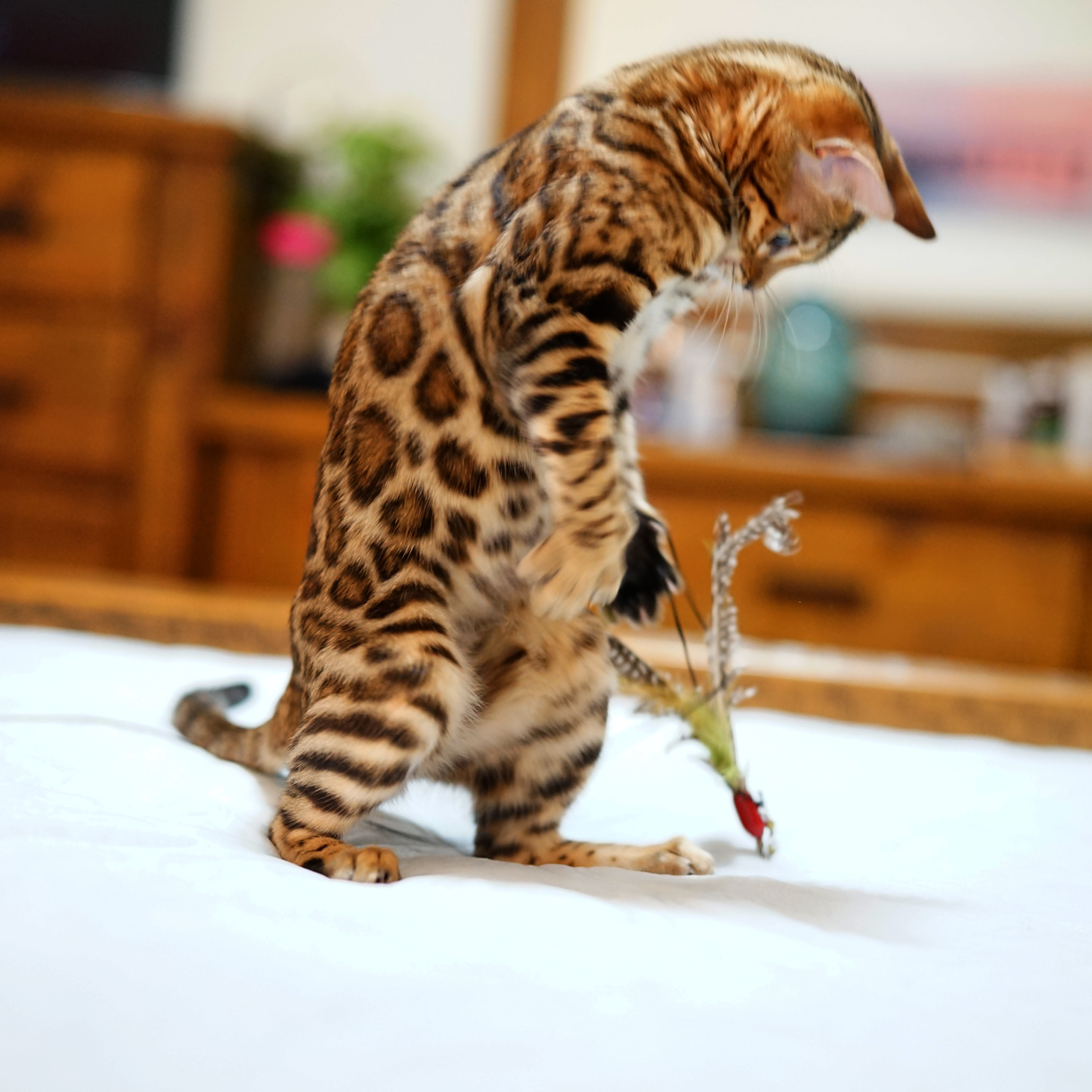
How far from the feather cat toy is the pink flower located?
2.15 m

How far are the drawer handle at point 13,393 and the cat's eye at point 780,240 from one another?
2.26 m

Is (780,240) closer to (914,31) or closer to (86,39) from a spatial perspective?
(914,31)

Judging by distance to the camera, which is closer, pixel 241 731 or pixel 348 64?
pixel 241 731

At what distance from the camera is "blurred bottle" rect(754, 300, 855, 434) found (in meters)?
3.00

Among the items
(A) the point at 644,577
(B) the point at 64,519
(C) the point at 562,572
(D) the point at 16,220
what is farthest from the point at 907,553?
(D) the point at 16,220

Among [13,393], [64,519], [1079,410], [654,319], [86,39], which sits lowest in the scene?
[64,519]

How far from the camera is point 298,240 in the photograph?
9.55ft

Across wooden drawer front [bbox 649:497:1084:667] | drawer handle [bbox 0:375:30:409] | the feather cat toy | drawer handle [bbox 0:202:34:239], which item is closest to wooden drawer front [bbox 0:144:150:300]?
drawer handle [bbox 0:202:34:239]

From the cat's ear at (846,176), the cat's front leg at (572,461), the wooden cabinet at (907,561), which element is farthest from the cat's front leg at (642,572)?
the wooden cabinet at (907,561)

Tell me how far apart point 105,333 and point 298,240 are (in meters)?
0.51

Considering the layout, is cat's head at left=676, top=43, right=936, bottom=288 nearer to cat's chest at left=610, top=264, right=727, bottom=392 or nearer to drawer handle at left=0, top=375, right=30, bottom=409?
cat's chest at left=610, top=264, right=727, bottom=392

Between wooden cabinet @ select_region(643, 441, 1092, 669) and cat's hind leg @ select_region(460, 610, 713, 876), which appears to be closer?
cat's hind leg @ select_region(460, 610, 713, 876)

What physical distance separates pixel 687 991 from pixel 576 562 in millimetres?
341

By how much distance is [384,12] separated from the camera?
3.15 m
